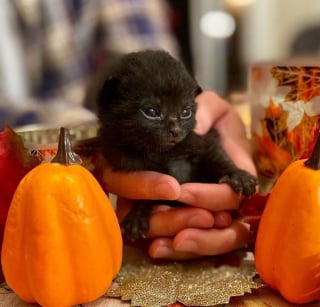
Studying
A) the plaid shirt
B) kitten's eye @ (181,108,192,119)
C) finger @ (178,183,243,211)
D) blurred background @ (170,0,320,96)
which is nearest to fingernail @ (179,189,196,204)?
finger @ (178,183,243,211)

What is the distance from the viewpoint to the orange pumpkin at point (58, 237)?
0.52 m

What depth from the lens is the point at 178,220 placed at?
674 mm

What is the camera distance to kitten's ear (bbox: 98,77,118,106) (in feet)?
2.23

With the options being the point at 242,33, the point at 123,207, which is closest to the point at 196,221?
the point at 123,207

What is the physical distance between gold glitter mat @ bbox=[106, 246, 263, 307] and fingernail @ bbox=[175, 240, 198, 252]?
3cm

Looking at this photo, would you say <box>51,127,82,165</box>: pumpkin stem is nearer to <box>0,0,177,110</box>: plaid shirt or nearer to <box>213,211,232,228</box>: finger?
<box>213,211,232,228</box>: finger

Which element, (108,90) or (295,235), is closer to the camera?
(295,235)

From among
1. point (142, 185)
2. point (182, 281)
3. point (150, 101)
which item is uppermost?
point (150, 101)

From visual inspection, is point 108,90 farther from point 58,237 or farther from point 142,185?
point 58,237

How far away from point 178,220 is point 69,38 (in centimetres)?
Answer: 114

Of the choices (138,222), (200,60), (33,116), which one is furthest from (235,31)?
(138,222)

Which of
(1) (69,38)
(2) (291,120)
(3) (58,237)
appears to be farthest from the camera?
(1) (69,38)

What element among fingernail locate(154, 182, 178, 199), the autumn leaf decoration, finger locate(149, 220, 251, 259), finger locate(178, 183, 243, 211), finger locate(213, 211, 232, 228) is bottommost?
finger locate(149, 220, 251, 259)

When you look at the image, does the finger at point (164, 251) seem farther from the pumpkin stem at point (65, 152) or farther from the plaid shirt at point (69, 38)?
the plaid shirt at point (69, 38)
